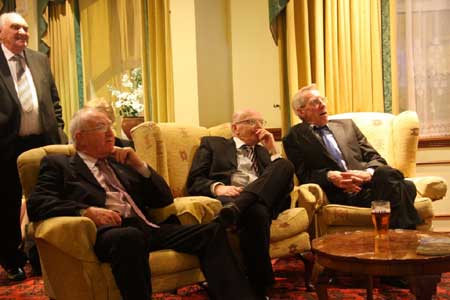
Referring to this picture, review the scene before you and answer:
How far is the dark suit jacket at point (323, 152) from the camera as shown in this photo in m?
3.67

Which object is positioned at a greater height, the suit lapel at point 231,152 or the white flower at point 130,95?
the white flower at point 130,95

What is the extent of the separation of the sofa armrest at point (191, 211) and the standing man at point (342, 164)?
988 mm

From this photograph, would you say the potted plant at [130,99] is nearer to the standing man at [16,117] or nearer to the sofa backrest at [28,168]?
the standing man at [16,117]

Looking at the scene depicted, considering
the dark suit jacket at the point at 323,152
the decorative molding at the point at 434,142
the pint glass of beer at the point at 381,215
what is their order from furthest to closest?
the decorative molding at the point at 434,142, the dark suit jacket at the point at 323,152, the pint glass of beer at the point at 381,215

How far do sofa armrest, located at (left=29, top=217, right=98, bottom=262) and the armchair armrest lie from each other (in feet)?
4.68

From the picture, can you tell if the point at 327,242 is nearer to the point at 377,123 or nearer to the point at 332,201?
the point at 332,201

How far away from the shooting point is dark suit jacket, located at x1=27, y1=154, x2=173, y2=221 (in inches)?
96.9

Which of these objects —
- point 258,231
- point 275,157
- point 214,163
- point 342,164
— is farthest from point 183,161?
point 342,164

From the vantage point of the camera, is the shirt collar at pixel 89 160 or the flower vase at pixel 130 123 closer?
the shirt collar at pixel 89 160

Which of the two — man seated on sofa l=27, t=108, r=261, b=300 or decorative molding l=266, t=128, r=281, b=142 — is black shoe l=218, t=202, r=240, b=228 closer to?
man seated on sofa l=27, t=108, r=261, b=300

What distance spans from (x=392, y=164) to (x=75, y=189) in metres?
2.31

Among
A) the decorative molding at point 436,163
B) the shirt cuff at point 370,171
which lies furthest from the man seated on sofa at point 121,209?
the decorative molding at point 436,163

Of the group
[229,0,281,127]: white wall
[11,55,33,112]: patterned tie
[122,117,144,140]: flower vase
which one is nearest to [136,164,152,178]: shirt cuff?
[11,55,33,112]: patterned tie

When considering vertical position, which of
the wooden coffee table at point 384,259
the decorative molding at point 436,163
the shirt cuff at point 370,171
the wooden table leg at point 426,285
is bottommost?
the wooden table leg at point 426,285
